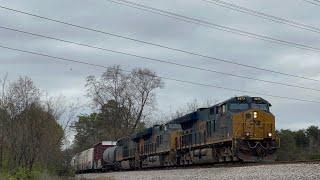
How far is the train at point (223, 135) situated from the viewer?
25.0 m

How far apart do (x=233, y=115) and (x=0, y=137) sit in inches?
530

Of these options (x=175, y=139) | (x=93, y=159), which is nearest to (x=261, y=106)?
(x=175, y=139)

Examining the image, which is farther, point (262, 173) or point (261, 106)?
point (261, 106)

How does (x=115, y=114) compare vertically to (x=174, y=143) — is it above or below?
above

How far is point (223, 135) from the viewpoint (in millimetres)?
26281

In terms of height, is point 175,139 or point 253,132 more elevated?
point 253,132

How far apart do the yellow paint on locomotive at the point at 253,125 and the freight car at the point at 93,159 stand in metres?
27.3

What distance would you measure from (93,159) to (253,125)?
3323 cm

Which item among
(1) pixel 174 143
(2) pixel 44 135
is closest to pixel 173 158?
(1) pixel 174 143

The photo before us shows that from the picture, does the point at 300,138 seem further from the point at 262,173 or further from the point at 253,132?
the point at 262,173

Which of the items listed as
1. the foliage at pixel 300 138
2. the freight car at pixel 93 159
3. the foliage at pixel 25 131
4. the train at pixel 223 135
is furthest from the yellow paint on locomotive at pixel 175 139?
the foliage at pixel 300 138

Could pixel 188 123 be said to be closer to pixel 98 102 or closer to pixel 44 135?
pixel 44 135

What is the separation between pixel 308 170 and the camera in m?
16.2

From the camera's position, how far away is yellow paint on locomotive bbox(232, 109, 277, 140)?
82.2 feet
